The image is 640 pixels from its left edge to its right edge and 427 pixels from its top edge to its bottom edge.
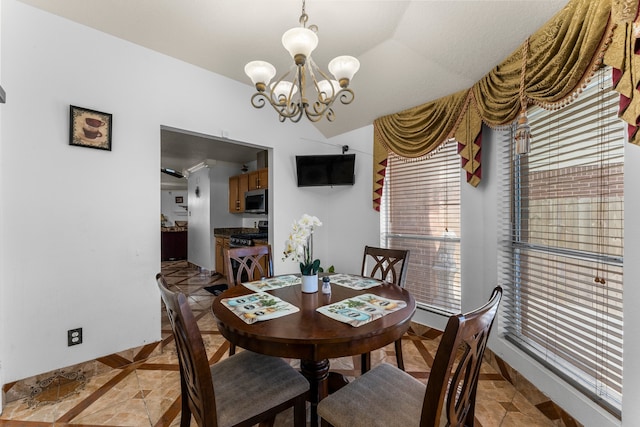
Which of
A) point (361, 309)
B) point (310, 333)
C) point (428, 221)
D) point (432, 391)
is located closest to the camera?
point (432, 391)

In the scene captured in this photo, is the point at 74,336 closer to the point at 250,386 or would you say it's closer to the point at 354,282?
the point at 250,386

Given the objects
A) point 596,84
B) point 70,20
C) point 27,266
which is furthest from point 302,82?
point 27,266

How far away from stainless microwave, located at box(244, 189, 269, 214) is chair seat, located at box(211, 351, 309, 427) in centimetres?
314

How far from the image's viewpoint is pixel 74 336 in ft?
6.49

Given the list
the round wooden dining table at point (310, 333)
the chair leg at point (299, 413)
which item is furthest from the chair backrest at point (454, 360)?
the chair leg at point (299, 413)

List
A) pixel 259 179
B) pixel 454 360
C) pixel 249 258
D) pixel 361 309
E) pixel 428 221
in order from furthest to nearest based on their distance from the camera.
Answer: pixel 259 179
pixel 428 221
pixel 249 258
pixel 361 309
pixel 454 360

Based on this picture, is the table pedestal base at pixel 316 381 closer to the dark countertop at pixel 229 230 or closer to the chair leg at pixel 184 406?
the chair leg at pixel 184 406

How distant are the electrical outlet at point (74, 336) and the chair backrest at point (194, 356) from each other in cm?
157

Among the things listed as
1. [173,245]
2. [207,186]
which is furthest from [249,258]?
[173,245]

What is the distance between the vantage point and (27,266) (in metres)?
1.83

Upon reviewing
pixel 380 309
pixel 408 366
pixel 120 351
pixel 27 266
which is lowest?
pixel 408 366

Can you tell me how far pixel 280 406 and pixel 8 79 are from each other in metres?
2.65

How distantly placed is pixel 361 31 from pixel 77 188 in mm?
2503

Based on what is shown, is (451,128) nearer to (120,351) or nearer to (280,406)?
(280,406)
